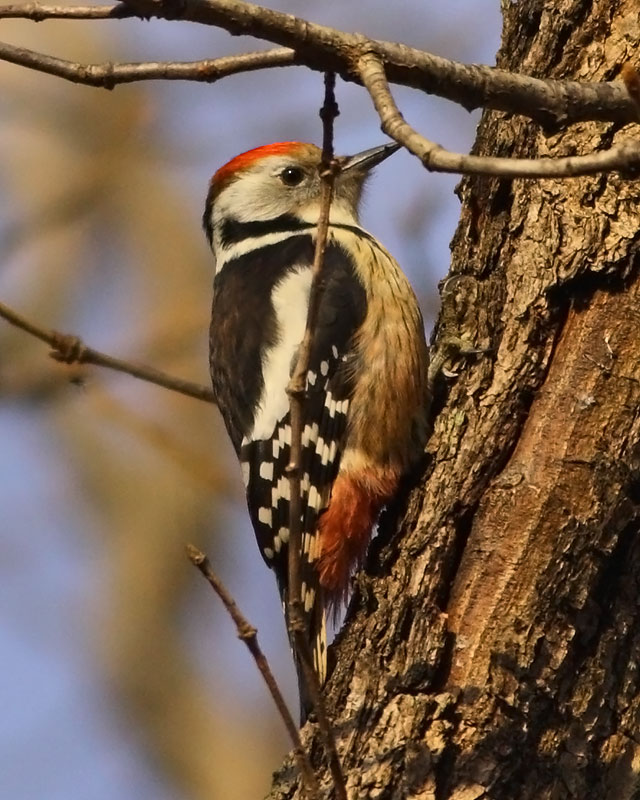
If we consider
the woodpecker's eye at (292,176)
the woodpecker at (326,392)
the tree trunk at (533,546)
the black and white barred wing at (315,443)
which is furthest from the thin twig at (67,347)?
the woodpecker's eye at (292,176)

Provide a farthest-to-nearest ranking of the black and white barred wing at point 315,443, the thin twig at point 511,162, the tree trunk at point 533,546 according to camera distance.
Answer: the black and white barred wing at point 315,443
the tree trunk at point 533,546
the thin twig at point 511,162

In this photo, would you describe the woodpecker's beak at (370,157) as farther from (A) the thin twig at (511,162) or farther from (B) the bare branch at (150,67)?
(A) the thin twig at (511,162)

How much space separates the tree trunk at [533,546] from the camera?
2.70 m

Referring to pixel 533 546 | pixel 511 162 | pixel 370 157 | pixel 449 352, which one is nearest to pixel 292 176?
pixel 370 157

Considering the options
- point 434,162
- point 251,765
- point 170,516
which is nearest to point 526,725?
point 434,162

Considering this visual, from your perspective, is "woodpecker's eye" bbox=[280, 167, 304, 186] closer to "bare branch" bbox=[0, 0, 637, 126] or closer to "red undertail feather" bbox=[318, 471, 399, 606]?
"red undertail feather" bbox=[318, 471, 399, 606]

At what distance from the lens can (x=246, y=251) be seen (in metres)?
4.40

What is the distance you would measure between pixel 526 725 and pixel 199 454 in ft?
13.8

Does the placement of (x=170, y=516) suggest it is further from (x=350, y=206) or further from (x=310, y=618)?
(x=310, y=618)

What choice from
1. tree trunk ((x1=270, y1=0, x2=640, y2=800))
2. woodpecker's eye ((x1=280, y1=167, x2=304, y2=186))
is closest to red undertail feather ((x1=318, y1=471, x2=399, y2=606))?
tree trunk ((x1=270, y1=0, x2=640, y2=800))

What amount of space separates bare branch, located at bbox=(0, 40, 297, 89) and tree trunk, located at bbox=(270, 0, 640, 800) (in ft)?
2.60

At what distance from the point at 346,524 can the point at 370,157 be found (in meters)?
1.64

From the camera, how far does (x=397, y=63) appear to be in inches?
89.4

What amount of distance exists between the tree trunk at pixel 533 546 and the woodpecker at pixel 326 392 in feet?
1.15
